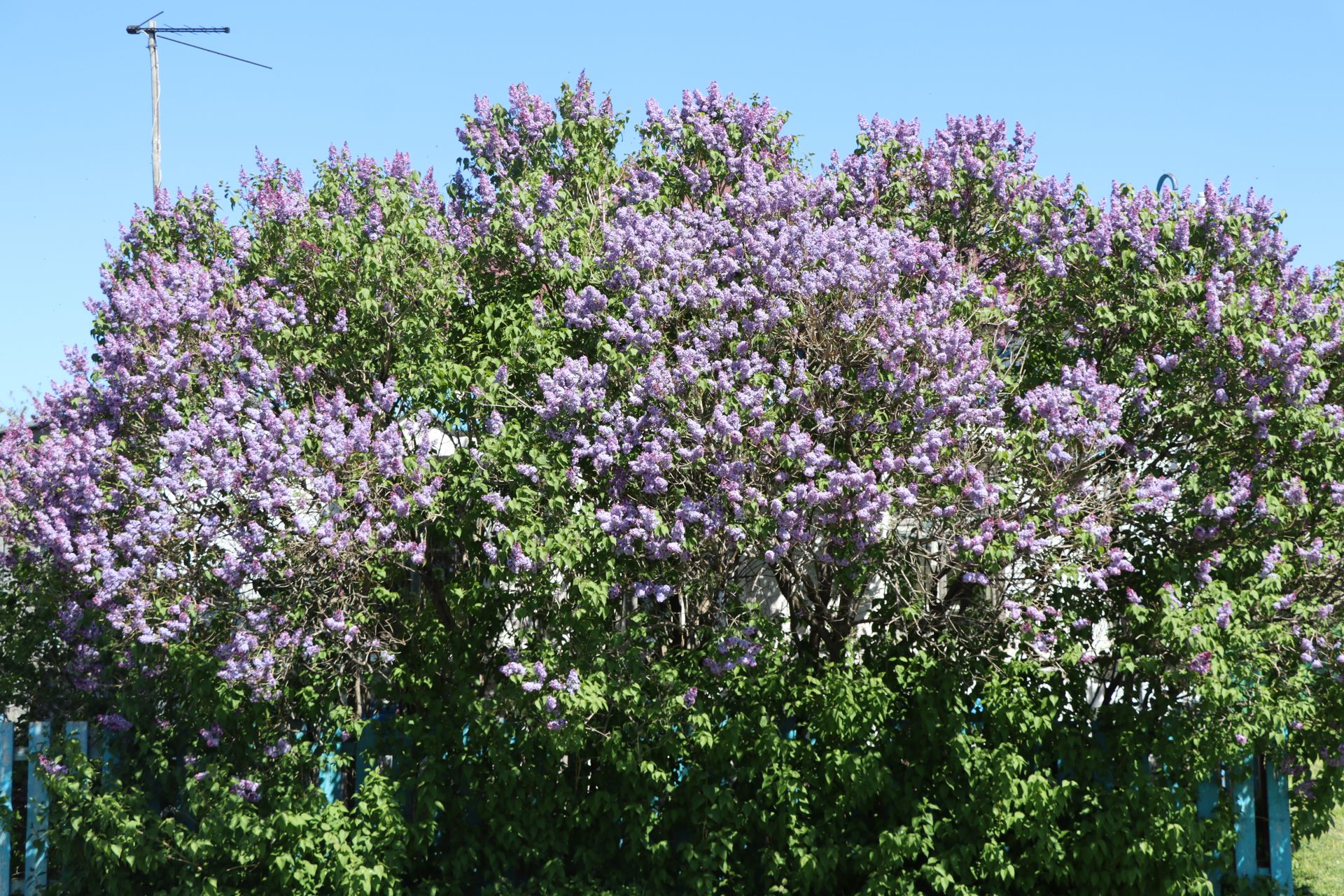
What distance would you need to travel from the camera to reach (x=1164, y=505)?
7020mm

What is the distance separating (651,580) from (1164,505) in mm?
2897

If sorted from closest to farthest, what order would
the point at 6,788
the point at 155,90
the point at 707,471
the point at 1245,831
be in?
the point at 707,471
the point at 1245,831
the point at 6,788
the point at 155,90

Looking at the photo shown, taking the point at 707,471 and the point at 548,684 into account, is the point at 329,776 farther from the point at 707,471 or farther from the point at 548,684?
the point at 707,471

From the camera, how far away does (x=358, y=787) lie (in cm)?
775

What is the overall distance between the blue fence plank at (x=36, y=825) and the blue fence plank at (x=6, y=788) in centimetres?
11

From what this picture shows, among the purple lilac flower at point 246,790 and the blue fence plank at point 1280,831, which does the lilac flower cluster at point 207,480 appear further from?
the blue fence plank at point 1280,831

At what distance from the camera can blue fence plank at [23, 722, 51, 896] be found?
25.4 ft

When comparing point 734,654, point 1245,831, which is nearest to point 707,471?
point 734,654

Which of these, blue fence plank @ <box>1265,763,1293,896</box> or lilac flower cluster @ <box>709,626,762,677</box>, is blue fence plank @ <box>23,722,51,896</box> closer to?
lilac flower cluster @ <box>709,626,762,677</box>

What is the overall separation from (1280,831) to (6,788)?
7849 millimetres

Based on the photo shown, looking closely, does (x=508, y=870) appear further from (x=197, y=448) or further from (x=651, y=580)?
(x=197, y=448)

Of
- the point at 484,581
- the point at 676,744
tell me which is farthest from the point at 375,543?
the point at 676,744

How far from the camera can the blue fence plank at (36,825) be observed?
25.4 ft

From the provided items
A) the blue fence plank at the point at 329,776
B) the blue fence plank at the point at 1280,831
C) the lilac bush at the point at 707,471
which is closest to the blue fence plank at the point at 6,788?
the lilac bush at the point at 707,471
